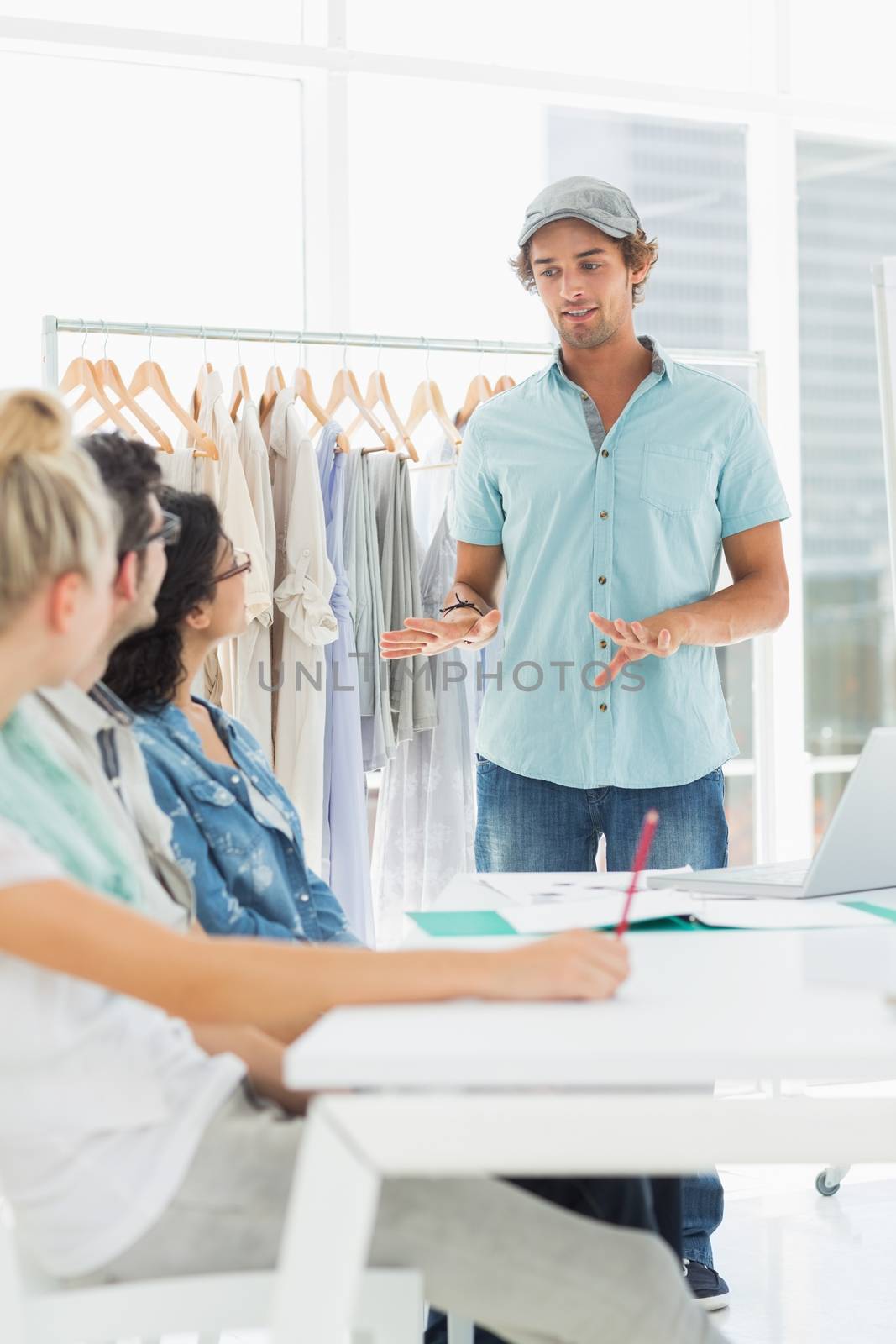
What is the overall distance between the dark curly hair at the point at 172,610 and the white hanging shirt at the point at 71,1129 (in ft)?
2.14

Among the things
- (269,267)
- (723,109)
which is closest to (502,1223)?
(269,267)

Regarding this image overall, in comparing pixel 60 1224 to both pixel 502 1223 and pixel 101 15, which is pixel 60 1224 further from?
pixel 101 15

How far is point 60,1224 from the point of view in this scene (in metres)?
1.09

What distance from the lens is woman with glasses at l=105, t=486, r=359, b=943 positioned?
164cm

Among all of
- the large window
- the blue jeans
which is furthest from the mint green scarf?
the large window

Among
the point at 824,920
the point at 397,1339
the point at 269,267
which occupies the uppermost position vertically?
the point at 269,267

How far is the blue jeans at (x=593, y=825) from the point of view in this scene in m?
2.38

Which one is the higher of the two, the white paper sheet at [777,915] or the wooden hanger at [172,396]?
the wooden hanger at [172,396]

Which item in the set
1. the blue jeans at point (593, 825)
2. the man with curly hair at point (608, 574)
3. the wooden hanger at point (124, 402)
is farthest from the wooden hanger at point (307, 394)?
the blue jeans at point (593, 825)

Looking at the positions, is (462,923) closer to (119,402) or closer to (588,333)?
(588,333)

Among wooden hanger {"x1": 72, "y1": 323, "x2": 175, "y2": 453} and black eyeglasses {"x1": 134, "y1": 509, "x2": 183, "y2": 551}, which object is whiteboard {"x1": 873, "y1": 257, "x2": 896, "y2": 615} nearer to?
wooden hanger {"x1": 72, "y1": 323, "x2": 175, "y2": 453}

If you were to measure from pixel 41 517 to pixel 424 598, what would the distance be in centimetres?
187

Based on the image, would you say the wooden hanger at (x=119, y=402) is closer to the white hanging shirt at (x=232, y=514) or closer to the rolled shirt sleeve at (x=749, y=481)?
the white hanging shirt at (x=232, y=514)

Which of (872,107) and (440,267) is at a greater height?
(872,107)
